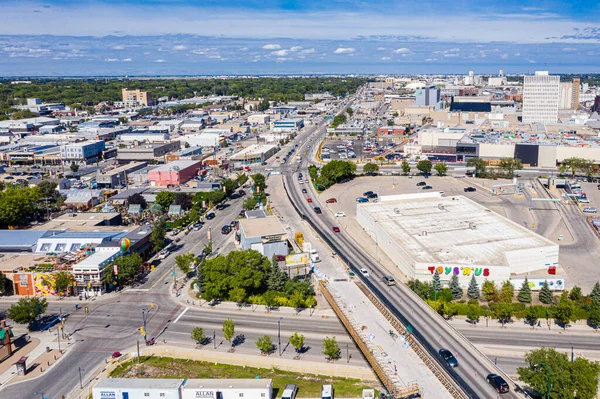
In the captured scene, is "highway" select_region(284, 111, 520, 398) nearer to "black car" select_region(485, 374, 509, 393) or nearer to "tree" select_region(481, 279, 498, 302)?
"black car" select_region(485, 374, 509, 393)

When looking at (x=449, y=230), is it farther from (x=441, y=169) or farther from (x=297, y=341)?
(x=441, y=169)

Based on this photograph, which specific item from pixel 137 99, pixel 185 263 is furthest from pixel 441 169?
pixel 137 99

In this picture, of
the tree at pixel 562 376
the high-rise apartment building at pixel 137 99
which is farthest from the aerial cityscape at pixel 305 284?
the high-rise apartment building at pixel 137 99

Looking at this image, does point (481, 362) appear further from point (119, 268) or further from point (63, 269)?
point (63, 269)

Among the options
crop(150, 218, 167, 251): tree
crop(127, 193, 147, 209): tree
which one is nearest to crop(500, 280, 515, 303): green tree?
crop(150, 218, 167, 251): tree

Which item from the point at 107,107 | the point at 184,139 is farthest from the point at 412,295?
the point at 107,107
